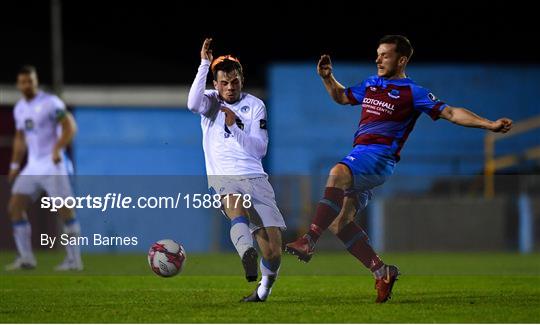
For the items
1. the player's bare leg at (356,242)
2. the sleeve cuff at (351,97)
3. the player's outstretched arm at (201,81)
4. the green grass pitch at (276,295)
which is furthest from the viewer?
the sleeve cuff at (351,97)

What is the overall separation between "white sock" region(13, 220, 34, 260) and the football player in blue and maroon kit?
18.3ft

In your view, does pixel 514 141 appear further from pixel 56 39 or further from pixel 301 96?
pixel 56 39

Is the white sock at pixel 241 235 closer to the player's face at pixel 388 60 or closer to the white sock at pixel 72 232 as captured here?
the player's face at pixel 388 60

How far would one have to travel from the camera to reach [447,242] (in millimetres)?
19781

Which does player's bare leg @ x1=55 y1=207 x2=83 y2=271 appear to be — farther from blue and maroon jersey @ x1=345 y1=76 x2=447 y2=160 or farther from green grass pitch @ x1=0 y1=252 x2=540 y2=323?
blue and maroon jersey @ x1=345 y1=76 x2=447 y2=160

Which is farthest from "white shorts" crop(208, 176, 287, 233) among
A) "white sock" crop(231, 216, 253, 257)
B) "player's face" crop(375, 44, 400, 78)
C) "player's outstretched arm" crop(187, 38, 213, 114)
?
"player's face" crop(375, 44, 400, 78)

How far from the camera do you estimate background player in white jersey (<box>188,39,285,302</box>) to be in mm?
8945

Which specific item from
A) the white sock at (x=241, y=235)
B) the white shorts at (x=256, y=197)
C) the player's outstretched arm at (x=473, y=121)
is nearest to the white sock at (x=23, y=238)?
the white shorts at (x=256, y=197)

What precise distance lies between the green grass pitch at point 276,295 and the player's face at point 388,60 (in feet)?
5.79

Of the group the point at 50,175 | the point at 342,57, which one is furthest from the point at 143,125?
the point at 50,175

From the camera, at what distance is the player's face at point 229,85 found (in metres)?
9.12

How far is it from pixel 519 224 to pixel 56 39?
30.3 feet

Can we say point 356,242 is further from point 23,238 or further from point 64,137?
point 23,238

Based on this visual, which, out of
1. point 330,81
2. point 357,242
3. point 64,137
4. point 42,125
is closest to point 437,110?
point 330,81
